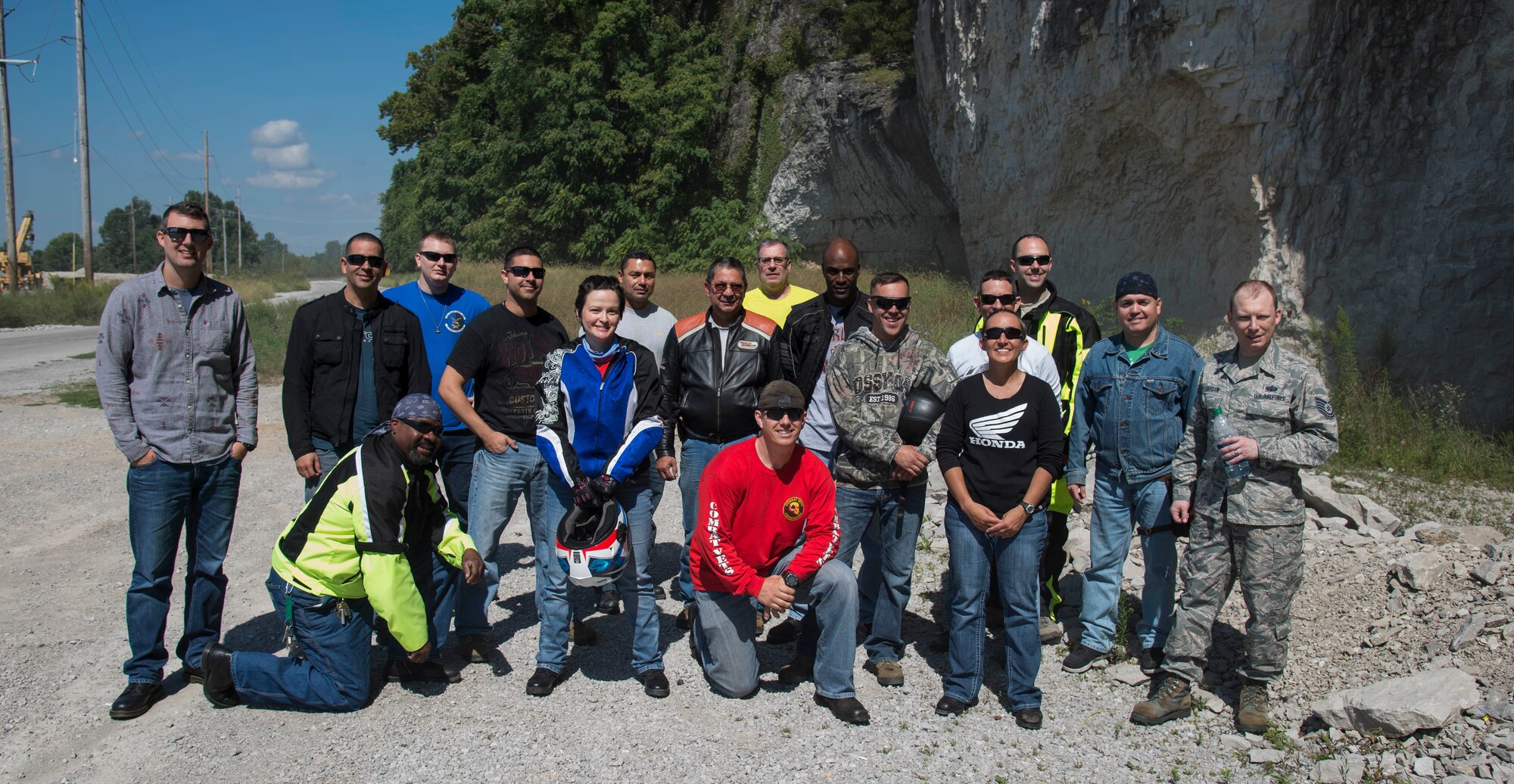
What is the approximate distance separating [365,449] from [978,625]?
9.57 ft

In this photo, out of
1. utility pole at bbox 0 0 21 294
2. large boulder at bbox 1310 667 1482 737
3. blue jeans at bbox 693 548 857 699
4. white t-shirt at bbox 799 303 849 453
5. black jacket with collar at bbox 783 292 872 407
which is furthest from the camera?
utility pole at bbox 0 0 21 294

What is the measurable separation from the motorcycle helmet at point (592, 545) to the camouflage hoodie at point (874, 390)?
115cm

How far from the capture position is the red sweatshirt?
3.97m

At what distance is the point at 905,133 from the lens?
60.3 ft

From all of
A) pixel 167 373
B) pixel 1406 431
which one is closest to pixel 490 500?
pixel 167 373

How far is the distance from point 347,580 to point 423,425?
77cm

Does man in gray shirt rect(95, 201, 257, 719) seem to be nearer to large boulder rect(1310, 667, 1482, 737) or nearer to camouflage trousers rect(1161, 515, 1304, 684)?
camouflage trousers rect(1161, 515, 1304, 684)

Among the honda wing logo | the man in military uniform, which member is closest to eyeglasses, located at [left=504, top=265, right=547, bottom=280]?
the honda wing logo

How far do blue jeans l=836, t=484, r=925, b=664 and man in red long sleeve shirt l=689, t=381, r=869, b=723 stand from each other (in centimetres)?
28

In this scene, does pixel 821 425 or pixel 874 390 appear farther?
pixel 821 425

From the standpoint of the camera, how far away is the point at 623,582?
4.36m

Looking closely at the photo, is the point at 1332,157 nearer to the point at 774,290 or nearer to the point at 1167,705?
the point at 774,290

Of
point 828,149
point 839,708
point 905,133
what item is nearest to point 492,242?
point 828,149

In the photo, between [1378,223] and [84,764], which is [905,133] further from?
[84,764]
